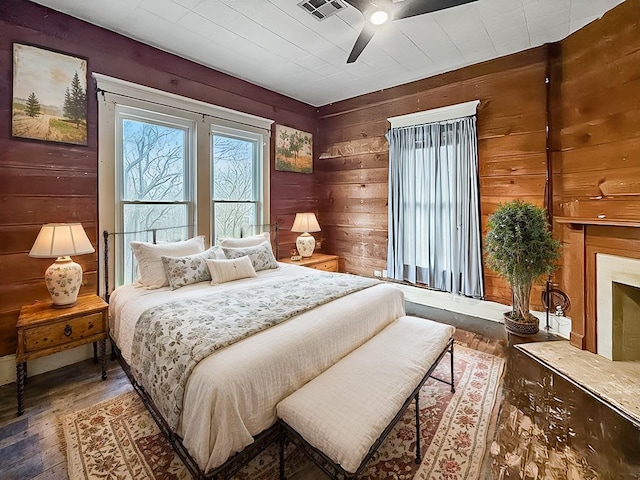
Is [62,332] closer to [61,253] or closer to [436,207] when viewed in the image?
[61,253]

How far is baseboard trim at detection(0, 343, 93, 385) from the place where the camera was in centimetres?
242

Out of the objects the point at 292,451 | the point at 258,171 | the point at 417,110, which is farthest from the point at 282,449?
the point at 417,110

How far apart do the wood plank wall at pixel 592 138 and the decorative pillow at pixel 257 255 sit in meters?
2.78

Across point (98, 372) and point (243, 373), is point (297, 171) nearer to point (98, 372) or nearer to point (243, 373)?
point (98, 372)

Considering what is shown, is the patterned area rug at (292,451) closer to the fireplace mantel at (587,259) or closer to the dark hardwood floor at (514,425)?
the dark hardwood floor at (514,425)

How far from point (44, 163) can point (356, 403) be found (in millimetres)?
2992

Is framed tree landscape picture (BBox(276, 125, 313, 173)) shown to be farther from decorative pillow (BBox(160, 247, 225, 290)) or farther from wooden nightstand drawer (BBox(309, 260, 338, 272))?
decorative pillow (BBox(160, 247, 225, 290))

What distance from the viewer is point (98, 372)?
8.52 ft

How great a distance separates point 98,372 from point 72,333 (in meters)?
0.48

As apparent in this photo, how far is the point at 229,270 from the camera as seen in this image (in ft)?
9.55

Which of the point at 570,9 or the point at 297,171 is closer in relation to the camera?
the point at 570,9

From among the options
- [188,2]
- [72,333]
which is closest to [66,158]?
[72,333]

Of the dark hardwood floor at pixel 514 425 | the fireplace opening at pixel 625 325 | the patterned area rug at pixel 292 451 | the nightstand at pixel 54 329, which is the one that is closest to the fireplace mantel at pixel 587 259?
the fireplace opening at pixel 625 325

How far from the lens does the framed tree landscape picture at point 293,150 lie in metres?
4.47
